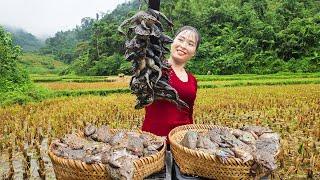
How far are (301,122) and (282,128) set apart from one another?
572mm

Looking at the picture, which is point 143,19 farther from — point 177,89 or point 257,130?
point 257,130

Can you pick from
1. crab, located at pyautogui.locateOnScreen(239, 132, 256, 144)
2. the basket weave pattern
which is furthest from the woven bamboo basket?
crab, located at pyautogui.locateOnScreen(239, 132, 256, 144)

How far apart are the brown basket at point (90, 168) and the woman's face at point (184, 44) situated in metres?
0.86

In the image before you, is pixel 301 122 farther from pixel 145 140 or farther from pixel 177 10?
pixel 177 10

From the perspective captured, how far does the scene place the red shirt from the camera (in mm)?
2727

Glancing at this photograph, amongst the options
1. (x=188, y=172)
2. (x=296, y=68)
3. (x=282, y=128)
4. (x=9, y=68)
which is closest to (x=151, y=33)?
(x=188, y=172)

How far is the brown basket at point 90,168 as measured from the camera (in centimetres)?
181

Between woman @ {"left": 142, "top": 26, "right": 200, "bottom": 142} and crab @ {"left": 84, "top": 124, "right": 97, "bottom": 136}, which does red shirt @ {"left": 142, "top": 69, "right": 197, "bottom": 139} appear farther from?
crab @ {"left": 84, "top": 124, "right": 97, "bottom": 136}

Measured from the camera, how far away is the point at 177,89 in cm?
274

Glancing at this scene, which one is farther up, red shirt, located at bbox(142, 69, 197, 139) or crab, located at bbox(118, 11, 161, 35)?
crab, located at bbox(118, 11, 161, 35)

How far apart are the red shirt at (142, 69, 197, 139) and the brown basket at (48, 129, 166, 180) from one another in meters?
0.74

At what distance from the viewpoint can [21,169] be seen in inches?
234

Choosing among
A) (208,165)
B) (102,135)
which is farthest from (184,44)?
(208,165)

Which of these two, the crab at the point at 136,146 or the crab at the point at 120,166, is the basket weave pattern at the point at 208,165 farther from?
the crab at the point at 120,166
